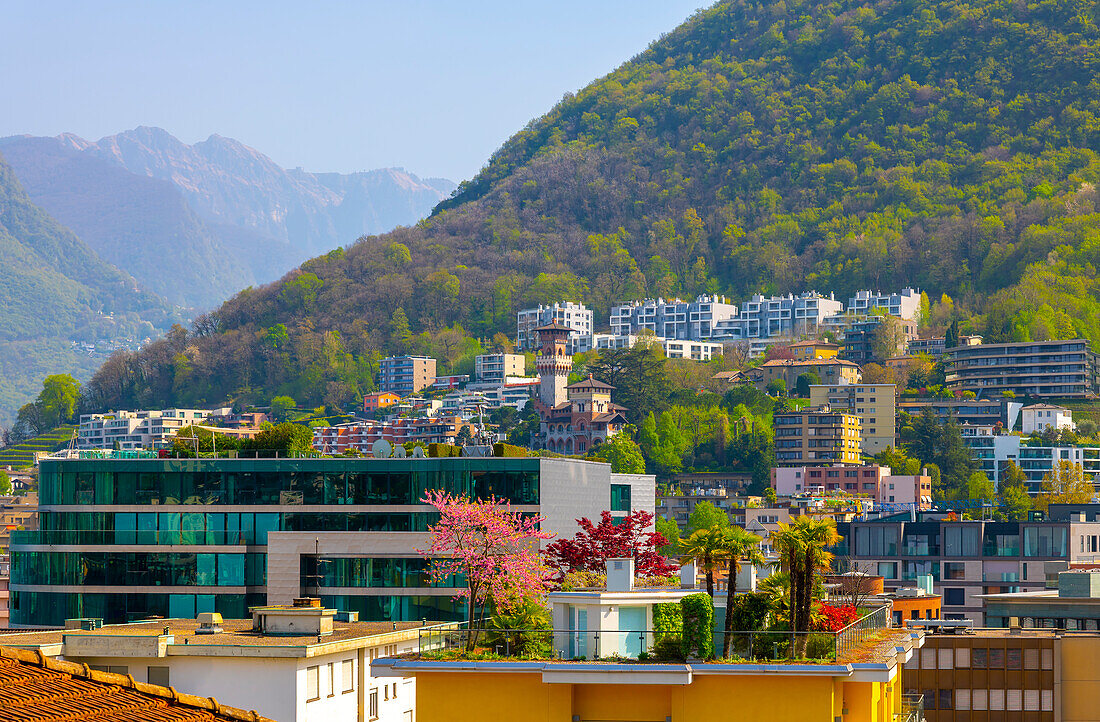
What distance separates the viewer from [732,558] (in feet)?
68.8

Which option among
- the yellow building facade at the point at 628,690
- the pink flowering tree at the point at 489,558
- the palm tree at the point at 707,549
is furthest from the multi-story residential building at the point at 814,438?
the yellow building facade at the point at 628,690

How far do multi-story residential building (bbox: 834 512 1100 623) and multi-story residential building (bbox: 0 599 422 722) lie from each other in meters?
66.0

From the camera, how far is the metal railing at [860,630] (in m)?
18.8

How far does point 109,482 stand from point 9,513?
112 meters

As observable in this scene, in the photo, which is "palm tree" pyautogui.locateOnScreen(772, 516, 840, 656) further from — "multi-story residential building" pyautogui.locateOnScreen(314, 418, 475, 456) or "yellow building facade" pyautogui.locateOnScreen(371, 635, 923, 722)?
"multi-story residential building" pyautogui.locateOnScreen(314, 418, 475, 456)

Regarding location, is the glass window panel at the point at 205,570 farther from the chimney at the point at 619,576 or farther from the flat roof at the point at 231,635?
the chimney at the point at 619,576

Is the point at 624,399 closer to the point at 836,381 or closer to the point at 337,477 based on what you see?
the point at 836,381

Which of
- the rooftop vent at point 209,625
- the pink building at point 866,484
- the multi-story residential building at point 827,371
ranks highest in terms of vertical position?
the multi-story residential building at point 827,371

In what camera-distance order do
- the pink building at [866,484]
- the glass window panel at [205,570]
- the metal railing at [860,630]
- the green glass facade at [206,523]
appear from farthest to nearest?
the pink building at [866,484]
the glass window panel at [205,570]
the green glass facade at [206,523]
the metal railing at [860,630]

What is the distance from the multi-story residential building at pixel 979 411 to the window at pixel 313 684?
153626mm

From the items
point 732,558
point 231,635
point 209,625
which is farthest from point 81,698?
point 209,625

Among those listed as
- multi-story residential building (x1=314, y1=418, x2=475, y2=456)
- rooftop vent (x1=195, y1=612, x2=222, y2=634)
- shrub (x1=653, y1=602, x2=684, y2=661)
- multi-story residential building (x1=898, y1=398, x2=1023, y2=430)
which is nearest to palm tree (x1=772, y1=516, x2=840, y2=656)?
shrub (x1=653, y1=602, x2=684, y2=661)

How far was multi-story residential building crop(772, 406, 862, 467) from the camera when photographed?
166000 millimetres

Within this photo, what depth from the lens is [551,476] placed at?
51094 millimetres
